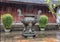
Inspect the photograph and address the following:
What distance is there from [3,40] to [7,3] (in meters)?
6.62

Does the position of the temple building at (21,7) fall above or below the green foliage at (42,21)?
above

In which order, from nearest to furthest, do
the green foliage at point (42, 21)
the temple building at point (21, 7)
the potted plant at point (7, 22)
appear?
the potted plant at point (7, 22) < the green foliage at point (42, 21) < the temple building at point (21, 7)

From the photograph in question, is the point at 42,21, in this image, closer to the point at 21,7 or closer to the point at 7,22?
the point at 7,22

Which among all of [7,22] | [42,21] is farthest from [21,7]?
[7,22]

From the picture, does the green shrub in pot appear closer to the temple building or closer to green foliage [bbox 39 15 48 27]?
green foliage [bbox 39 15 48 27]

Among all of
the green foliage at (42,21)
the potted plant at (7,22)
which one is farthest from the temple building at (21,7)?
the potted plant at (7,22)

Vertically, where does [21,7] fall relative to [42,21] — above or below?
above

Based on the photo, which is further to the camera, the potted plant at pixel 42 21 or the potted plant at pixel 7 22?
the potted plant at pixel 42 21

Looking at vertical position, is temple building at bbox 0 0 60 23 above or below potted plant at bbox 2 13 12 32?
above

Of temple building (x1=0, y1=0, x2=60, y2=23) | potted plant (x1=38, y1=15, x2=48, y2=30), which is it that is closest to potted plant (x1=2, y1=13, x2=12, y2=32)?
potted plant (x1=38, y1=15, x2=48, y2=30)

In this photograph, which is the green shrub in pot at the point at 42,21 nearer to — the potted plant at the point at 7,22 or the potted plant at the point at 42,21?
the potted plant at the point at 42,21

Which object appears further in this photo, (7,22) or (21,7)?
(21,7)

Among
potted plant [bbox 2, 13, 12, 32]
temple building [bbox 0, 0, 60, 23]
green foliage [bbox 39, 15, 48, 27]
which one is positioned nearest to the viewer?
potted plant [bbox 2, 13, 12, 32]

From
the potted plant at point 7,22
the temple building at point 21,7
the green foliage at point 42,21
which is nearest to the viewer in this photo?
the potted plant at point 7,22
